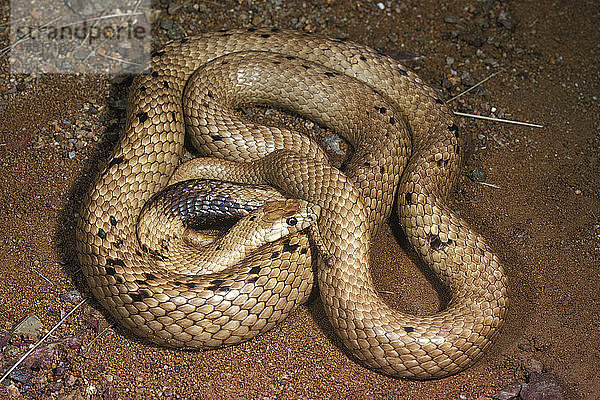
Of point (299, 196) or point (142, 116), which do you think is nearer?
point (299, 196)

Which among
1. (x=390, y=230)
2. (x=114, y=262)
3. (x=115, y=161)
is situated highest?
(x=115, y=161)

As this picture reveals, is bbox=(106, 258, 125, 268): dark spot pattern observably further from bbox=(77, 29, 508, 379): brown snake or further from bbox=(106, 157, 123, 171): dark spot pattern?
bbox=(106, 157, 123, 171): dark spot pattern

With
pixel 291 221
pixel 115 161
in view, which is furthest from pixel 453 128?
pixel 115 161

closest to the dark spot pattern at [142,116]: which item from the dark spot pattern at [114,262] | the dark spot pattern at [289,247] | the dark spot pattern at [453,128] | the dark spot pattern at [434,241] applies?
the dark spot pattern at [114,262]

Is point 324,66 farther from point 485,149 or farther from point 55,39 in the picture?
point 55,39

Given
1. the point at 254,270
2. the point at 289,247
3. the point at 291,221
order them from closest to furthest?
the point at 254,270, the point at 289,247, the point at 291,221

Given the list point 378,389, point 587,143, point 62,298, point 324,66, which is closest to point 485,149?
point 587,143

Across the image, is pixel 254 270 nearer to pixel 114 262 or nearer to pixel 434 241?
pixel 114 262
